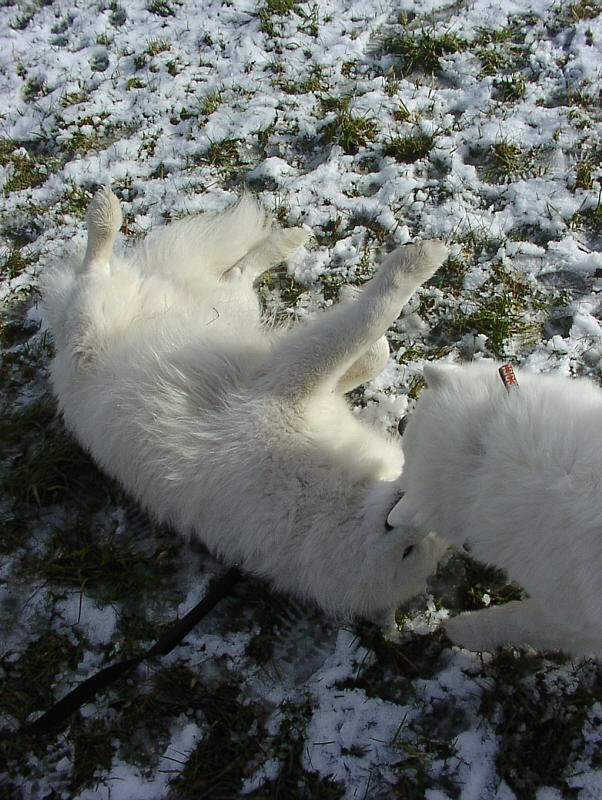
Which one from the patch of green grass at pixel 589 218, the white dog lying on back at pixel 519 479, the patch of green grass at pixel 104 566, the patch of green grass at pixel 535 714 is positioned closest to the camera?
the white dog lying on back at pixel 519 479

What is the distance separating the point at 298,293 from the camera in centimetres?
331

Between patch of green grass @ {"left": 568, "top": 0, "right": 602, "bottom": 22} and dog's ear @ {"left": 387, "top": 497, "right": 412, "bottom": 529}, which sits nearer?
dog's ear @ {"left": 387, "top": 497, "right": 412, "bottom": 529}

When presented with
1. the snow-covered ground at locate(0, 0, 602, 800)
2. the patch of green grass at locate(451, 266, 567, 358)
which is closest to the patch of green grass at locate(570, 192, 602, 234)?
the snow-covered ground at locate(0, 0, 602, 800)

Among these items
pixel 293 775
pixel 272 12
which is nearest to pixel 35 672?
pixel 293 775

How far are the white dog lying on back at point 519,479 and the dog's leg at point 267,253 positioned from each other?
1.70 metres

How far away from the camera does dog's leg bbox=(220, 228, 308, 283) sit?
3281 millimetres

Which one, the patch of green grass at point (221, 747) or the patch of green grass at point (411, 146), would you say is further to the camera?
the patch of green grass at point (411, 146)

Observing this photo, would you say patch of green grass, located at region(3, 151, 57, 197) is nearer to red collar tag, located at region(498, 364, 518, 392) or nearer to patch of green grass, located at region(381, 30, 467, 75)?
patch of green grass, located at region(381, 30, 467, 75)

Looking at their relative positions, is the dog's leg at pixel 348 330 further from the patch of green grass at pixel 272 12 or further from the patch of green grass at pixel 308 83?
the patch of green grass at pixel 272 12

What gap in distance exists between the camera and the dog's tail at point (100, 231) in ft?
9.51

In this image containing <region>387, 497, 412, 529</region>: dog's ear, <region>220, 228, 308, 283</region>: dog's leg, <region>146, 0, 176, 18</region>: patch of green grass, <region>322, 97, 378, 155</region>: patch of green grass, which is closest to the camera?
<region>387, 497, 412, 529</region>: dog's ear

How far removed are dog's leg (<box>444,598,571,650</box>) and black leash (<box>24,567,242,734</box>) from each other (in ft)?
3.32

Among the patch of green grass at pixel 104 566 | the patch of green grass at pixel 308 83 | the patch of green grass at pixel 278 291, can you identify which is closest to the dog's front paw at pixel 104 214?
the patch of green grass at pixel 278 291

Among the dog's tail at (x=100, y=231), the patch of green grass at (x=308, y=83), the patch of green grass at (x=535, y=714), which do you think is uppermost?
the patch of green grass at (x=308, y=83)
